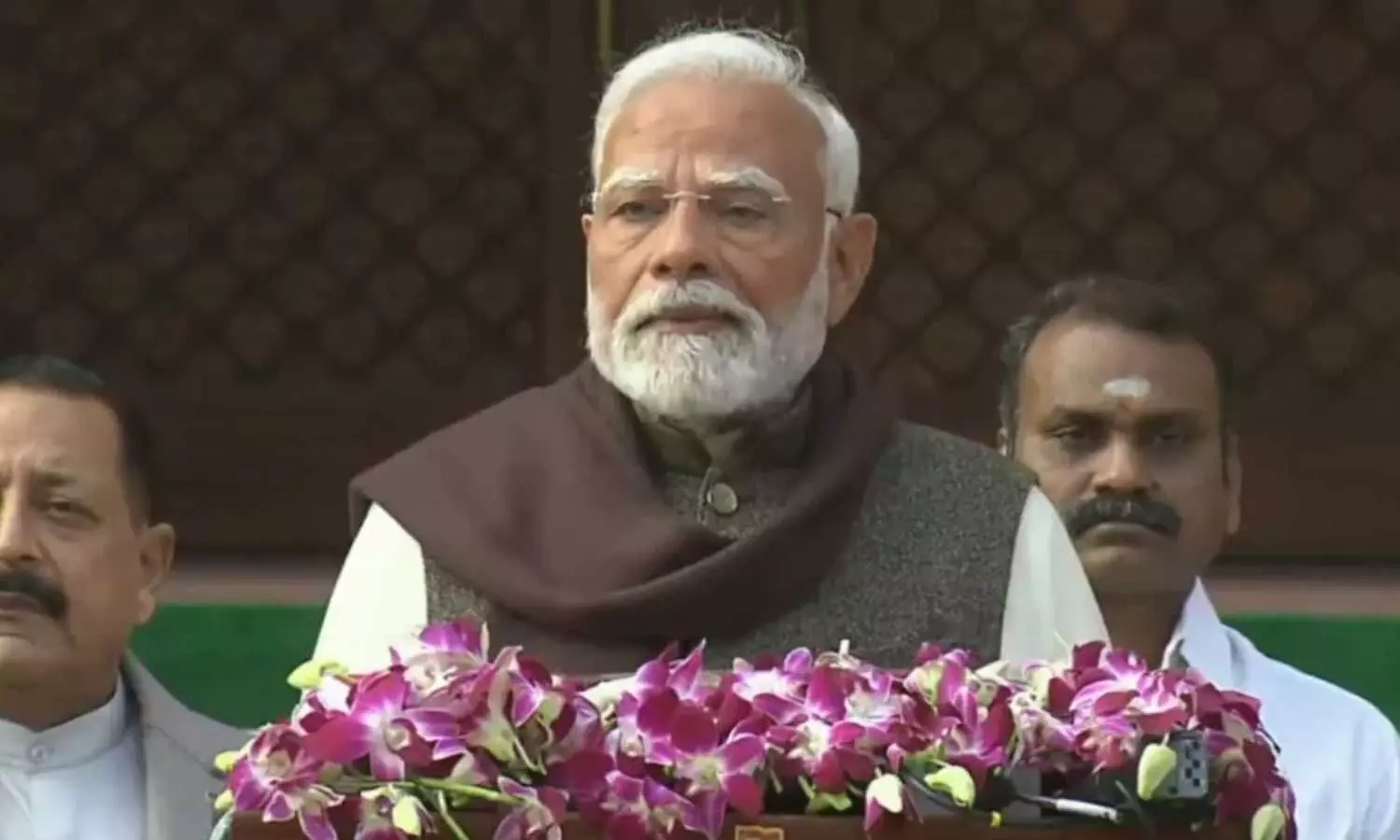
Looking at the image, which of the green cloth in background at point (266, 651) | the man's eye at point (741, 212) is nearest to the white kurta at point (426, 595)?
the man's eye at point (741, 212)

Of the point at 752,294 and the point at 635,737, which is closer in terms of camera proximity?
the point at 635,737

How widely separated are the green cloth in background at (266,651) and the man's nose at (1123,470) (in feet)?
2.74

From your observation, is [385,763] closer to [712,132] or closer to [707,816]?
[707,816]

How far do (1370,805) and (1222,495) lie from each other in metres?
0.34

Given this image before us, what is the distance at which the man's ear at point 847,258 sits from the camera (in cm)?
204

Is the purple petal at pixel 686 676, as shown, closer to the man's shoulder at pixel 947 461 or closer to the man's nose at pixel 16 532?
the man's shoulder at pixel 947 461

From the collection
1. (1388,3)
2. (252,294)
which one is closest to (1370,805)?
(1388,3)

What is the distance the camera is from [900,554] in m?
1.95

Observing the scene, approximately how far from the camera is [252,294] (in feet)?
12.0

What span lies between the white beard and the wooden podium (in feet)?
1.79

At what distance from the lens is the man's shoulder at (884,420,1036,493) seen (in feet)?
6.57

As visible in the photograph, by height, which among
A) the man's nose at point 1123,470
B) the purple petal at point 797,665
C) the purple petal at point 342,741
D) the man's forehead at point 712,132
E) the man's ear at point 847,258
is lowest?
the purple petal at point 342,741

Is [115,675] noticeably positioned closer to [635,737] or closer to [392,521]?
[392,521]

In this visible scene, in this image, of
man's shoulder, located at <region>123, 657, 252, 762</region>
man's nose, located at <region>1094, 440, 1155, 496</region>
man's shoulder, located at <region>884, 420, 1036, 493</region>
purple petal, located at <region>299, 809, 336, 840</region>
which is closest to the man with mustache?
man's nose, located at <region>1094, 440, 1155, 496</region>
